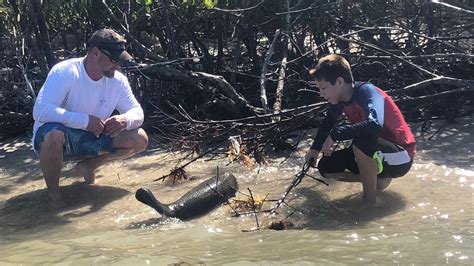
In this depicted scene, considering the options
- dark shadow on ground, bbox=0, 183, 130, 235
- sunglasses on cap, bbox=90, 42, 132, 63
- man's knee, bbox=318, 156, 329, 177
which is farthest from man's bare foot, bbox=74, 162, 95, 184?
man's knee, bbox=318, 156, 329, 177

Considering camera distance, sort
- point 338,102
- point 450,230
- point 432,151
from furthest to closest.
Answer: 1. point 432,151
2. point 338,102
3. point 450,230

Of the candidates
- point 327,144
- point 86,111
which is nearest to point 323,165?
point 327,144

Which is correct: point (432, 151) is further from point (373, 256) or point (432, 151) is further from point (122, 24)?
point (122, 24)

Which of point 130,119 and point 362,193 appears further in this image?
point 130,119

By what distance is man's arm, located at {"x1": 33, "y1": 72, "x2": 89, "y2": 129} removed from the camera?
16.8 ft

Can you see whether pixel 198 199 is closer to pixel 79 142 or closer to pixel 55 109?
pixel 79 142

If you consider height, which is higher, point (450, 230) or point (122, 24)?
point (122, 24)

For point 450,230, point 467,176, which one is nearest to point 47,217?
point 450,230

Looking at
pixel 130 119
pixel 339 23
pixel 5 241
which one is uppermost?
pixel 339 23

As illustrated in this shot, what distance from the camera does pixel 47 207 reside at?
17.5ft

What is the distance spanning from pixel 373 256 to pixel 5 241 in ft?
8.51

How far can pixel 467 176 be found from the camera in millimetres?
5180

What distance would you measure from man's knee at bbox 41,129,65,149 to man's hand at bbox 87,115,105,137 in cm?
24

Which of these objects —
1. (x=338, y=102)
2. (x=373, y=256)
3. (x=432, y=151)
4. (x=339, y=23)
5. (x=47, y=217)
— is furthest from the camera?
(x=339, y=23)
